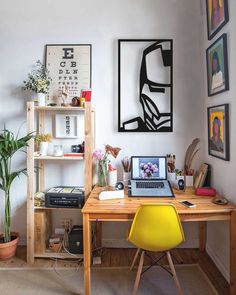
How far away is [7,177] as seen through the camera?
7.62 feet

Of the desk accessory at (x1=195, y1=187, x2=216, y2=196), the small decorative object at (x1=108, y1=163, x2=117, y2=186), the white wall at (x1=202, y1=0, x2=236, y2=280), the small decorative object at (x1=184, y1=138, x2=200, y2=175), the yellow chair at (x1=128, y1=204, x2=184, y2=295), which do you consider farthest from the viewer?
the small decorative object at (x1=184, y1=138, x2=200, y2=175)

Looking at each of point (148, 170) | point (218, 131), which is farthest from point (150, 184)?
point (218, 131)

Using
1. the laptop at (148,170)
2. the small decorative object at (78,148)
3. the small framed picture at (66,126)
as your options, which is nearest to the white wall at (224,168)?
the laptop at (148,170)

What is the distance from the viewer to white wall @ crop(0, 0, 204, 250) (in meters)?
2.51

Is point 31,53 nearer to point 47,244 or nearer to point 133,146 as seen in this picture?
point 133,146

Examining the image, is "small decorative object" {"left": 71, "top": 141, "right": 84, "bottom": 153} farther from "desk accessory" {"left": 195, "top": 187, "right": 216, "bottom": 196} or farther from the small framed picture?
"desk accessory" {"left": 195, "top": 187, "right": 216, "bottom": 196}

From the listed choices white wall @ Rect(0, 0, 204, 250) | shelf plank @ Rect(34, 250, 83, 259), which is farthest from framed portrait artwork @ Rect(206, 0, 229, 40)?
shelf plank @ Rect(34, 250, 83, 259)

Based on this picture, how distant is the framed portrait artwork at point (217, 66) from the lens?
194 centimetres

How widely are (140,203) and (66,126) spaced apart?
1.19 m

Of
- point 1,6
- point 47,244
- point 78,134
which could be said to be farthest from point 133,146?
point 1,6

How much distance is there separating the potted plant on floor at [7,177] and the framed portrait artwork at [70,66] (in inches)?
24.4

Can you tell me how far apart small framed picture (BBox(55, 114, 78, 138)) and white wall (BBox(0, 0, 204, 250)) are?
25 centimetres

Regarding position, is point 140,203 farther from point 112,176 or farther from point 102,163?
point 102,163

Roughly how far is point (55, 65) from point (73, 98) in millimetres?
488
